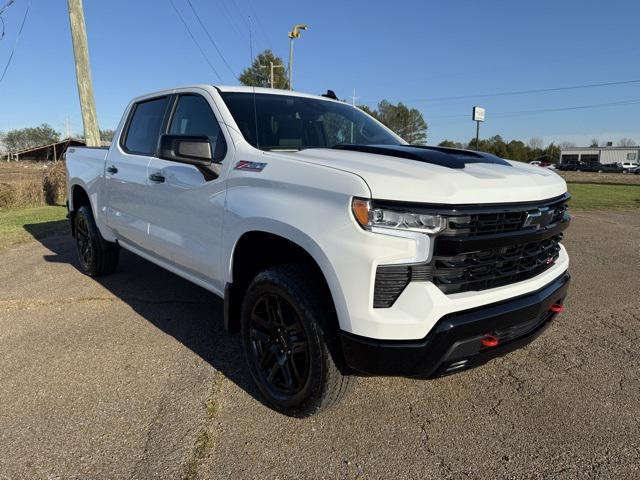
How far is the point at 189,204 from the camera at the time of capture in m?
3.42

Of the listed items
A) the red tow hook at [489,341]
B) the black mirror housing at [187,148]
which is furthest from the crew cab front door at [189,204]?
the red tow hook at [489,341]

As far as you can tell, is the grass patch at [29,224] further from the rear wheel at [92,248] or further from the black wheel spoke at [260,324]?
the black wheel spoke at [260,324]

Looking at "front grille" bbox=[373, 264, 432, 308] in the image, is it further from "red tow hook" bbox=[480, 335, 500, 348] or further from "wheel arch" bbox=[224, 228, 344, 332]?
"red tow hook" bbox=[480, 335, 500, 348]

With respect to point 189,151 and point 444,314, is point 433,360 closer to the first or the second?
point 444,314

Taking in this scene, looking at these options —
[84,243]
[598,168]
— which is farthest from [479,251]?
[598,168]

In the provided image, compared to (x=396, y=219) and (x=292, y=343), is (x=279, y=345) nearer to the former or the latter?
(x=292, y=343)

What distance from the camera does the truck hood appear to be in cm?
226

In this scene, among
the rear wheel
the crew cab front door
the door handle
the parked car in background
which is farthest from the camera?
the parked car in background

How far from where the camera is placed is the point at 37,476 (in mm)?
2344

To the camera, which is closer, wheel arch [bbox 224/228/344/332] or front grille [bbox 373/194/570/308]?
front grille [bbox 373/194/570/308]

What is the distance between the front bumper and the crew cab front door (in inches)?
49.8

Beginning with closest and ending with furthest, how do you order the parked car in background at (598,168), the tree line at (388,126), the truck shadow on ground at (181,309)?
1. the truck shadow on ground at (181,309)
2. the tree line at (388,126)
3. the parked car in background at (598,168)

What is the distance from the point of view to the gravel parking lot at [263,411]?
2438mm

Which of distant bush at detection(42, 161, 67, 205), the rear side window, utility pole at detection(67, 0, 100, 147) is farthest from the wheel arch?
distant bush at detection(42, 161, 67, 205)
